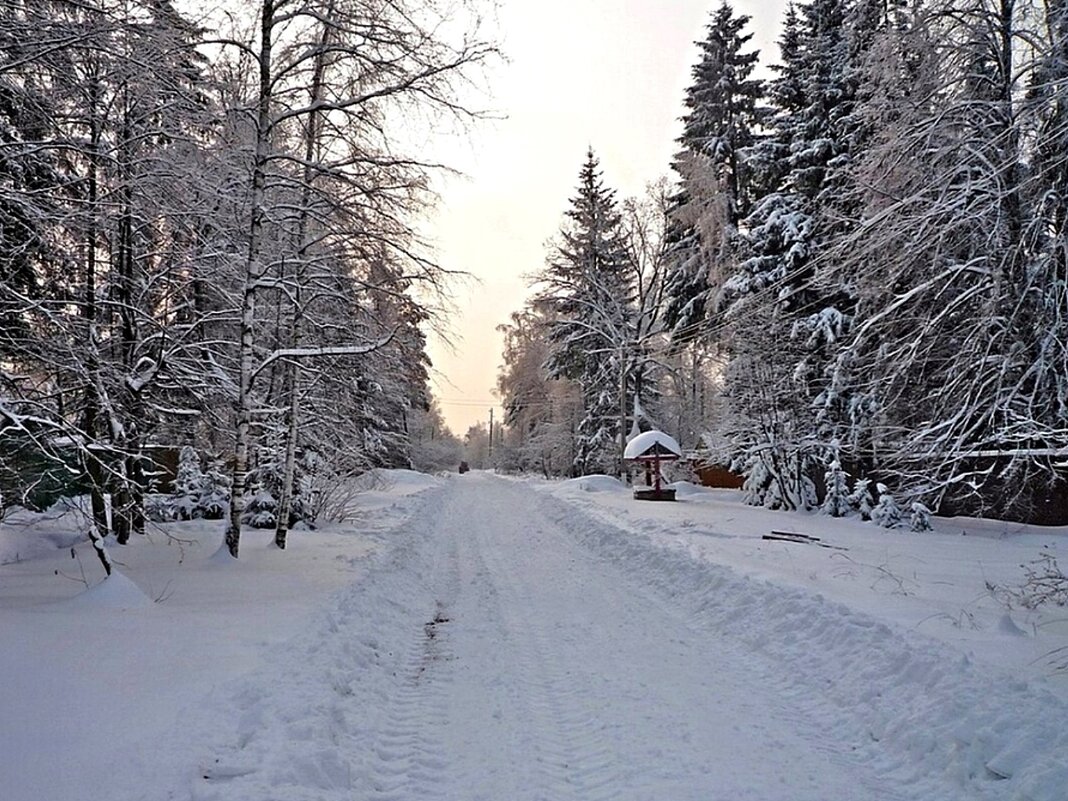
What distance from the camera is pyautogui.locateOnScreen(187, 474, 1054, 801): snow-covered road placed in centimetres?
344

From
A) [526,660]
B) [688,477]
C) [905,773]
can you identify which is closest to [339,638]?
[526,660]

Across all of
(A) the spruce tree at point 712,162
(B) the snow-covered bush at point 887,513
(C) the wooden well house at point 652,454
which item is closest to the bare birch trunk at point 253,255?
(B) the snow-covered bush at point 887,513

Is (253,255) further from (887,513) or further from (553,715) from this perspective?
(887,513)

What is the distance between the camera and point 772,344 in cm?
1620

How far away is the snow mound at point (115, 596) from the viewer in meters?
5.86

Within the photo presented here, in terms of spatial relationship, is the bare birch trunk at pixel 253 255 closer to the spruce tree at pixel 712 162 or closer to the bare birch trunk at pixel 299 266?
the bare birch trunk at pixel 299 266

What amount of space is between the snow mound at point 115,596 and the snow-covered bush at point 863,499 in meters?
13.8

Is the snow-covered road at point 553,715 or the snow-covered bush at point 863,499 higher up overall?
the snow-covered bush at point 863,499

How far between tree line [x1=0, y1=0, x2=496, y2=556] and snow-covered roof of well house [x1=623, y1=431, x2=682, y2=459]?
10730 millimetres

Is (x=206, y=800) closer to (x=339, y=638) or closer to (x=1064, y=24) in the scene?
(x=339, y=638)

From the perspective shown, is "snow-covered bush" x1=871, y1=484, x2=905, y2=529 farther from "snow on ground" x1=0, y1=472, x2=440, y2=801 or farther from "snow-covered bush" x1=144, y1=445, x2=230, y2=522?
"snow-covered bush" x1=144, y1=445, x2=230, y2=522

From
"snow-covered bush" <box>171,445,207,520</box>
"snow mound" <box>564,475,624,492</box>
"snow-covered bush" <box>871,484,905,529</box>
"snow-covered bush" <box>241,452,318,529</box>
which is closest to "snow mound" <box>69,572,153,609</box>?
"snow-covered bush" <box>241,452,318,529</box>

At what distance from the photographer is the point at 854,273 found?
11.6m

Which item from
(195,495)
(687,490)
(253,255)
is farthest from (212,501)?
(687,490)
